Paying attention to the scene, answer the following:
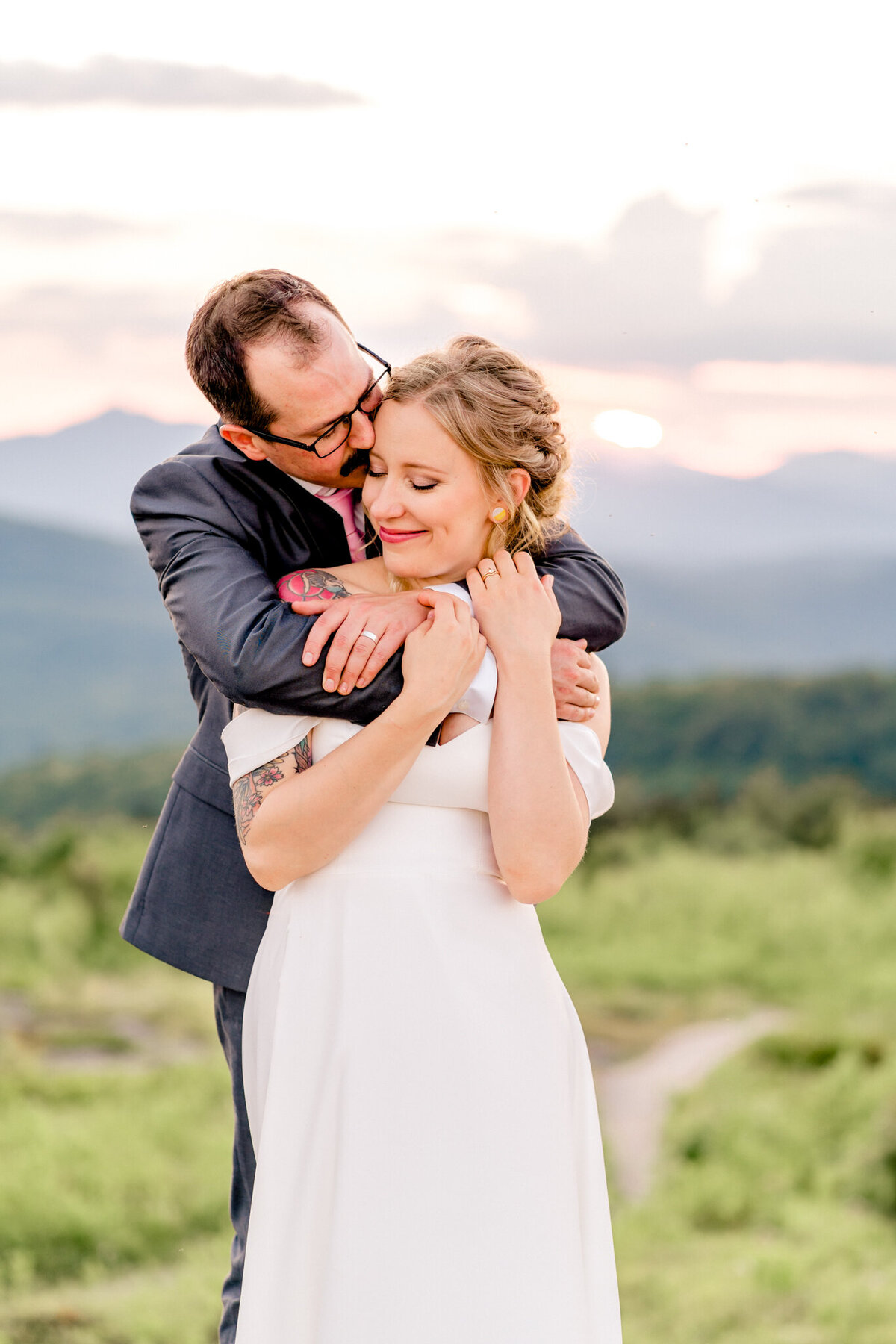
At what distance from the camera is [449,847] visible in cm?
179

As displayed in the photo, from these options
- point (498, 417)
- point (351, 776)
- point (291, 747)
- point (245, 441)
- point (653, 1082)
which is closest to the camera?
point (351, 776)

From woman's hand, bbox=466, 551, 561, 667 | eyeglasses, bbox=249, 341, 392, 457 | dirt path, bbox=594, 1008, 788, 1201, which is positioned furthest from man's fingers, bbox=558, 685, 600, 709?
dirt path, bbox=594, 1008, 788, 1201

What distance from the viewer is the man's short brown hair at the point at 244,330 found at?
182 centimetres

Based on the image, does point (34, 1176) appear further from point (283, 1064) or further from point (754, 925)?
point (754, 925)

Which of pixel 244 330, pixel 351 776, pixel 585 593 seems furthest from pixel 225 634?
pixel 585 593

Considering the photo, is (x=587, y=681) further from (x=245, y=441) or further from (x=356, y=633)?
(x=245, y=441)

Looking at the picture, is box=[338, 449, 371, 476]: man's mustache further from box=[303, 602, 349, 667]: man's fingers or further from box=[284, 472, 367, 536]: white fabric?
box=[303, 602, 349, 667]: man's fingers

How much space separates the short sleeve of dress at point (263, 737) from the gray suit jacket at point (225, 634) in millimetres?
36

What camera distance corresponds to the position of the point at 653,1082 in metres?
8.22

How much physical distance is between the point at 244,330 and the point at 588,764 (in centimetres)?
84

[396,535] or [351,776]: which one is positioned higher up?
[396,535]

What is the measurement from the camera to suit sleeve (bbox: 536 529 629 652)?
1.97 m

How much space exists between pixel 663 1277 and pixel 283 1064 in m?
4.36

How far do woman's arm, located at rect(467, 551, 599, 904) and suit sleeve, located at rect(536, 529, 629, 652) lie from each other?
0.18m
